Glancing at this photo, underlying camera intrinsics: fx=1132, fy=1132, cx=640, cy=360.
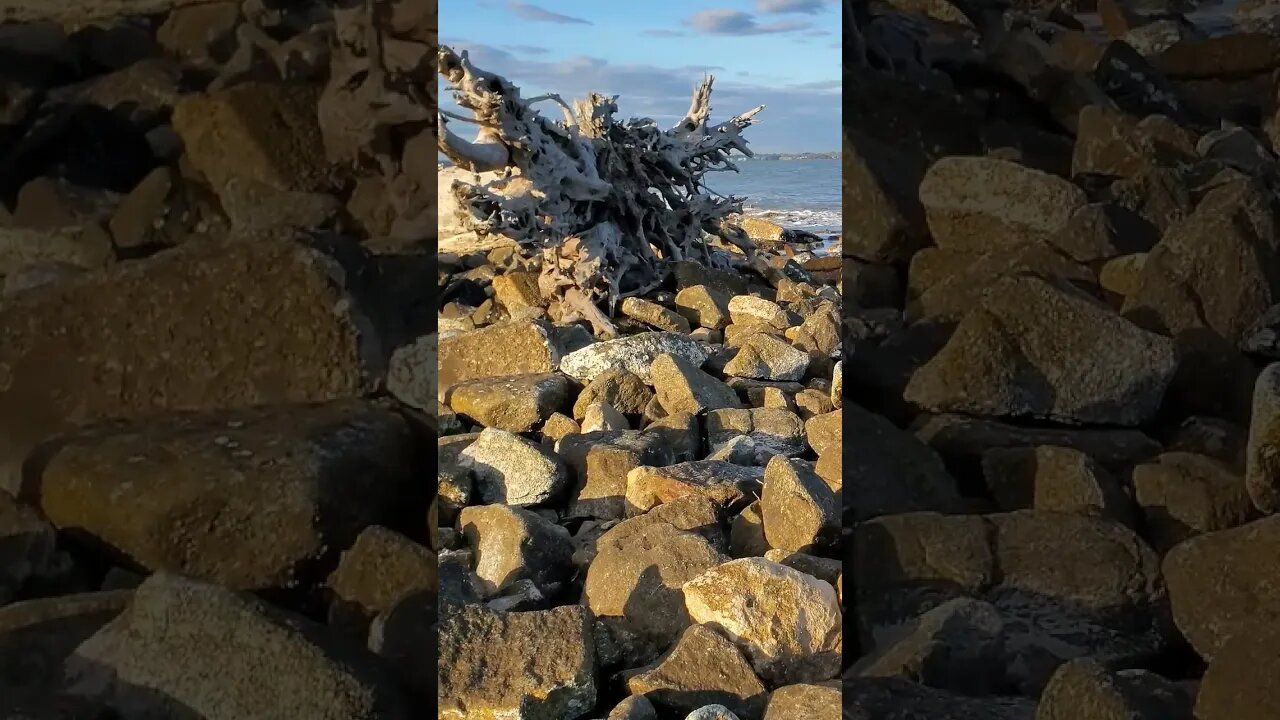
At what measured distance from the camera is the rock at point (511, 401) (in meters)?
4.42

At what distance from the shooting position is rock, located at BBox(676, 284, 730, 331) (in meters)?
6.18

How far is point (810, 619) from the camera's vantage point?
101 inches

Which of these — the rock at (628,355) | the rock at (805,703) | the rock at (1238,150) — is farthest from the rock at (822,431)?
the rock at (1238,150)

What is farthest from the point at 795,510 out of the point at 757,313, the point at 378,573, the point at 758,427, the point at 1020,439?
the point at 757,313

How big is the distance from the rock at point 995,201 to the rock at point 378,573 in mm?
566

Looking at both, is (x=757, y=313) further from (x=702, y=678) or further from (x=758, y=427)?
(x=702, y=678)

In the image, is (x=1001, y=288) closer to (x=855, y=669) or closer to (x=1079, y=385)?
(x=1079, y=385)

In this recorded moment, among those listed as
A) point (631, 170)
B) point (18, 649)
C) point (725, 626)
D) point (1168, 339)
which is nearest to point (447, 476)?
point (725, 626)

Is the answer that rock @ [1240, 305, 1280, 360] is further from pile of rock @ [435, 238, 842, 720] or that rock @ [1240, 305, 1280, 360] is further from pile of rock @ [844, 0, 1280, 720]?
pile of rock @ [435, 238, 842, 720]

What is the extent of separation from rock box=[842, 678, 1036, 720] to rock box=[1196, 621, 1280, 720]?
165 mm

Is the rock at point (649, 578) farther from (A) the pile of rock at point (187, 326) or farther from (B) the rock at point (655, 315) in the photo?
(B) the rock at point (655, 315)

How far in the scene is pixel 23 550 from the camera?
3.30 feet

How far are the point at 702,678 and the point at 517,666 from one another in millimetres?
399

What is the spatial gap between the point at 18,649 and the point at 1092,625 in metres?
0.95
